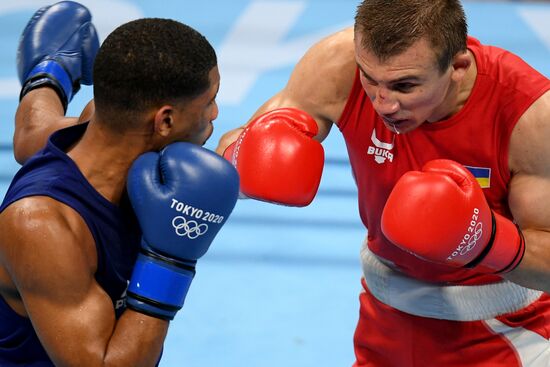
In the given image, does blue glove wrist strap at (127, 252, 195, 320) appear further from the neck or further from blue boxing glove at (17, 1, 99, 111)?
blue boxing glove at (17, 1, 99, 111)

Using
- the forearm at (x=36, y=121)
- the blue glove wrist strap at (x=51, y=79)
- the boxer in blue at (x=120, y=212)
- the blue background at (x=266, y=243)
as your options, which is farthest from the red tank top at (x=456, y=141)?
the blue background at (x=266, y=243)

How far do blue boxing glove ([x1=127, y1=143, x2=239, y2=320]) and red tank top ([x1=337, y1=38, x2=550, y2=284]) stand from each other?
1.51ft

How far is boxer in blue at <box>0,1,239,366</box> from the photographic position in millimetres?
1583

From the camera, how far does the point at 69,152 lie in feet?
5.69

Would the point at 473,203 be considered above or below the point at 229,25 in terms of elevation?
above

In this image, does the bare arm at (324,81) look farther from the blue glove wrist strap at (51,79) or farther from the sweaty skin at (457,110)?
the blue glove wrist strap at (51,79)

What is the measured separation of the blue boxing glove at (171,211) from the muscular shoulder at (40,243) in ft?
0.39

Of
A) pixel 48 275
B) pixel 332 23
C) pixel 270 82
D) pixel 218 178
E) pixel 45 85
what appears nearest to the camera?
pixel 48 275

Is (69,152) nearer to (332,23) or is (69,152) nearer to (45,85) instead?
(45,85)

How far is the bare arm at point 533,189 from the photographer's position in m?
1.89

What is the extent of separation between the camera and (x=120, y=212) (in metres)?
1.72

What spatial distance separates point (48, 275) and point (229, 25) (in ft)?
13.2

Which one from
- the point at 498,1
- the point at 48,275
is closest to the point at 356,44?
the point at 48,275

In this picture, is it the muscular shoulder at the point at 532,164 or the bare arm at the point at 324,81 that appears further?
the bare arm at the point at 324,81
